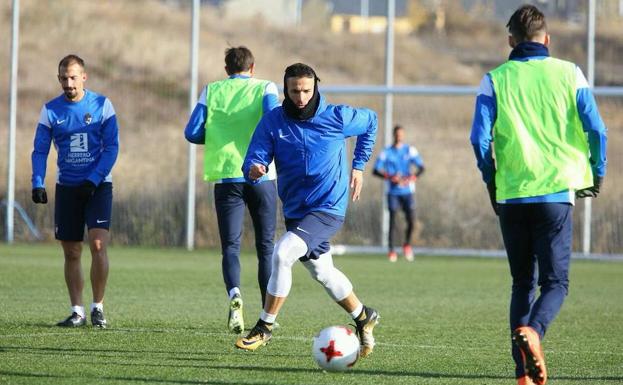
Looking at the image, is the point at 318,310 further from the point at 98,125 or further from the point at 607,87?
the point at 607,87

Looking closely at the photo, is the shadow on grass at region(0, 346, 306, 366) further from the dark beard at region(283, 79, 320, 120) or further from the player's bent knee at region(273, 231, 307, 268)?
the dark beard at region(283, 79, 320, 120)

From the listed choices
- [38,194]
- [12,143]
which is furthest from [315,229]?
[12,143]

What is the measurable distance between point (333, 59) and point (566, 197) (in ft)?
62.3

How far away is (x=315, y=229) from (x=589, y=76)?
14149 mm

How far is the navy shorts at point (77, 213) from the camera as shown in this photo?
31.7 feet

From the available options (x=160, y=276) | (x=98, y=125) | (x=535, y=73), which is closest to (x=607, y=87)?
(x=160, y=276)

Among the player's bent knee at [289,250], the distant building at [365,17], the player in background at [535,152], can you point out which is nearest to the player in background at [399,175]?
the distant building at [365,17]

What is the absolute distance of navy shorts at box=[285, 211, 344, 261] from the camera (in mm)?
7691

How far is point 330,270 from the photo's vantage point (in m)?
7.91

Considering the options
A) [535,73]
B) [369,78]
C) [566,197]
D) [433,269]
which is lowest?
[433,269]

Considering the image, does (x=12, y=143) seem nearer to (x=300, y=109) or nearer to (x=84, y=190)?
(x=84, y=190)

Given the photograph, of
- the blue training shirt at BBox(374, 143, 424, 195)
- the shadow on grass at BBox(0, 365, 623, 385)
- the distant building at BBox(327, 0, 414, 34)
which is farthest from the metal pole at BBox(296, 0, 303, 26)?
the shadow on grass at BBox(0, 365, 623, 385)

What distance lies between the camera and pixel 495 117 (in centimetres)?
649

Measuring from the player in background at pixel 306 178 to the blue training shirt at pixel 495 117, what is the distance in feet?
4.98
